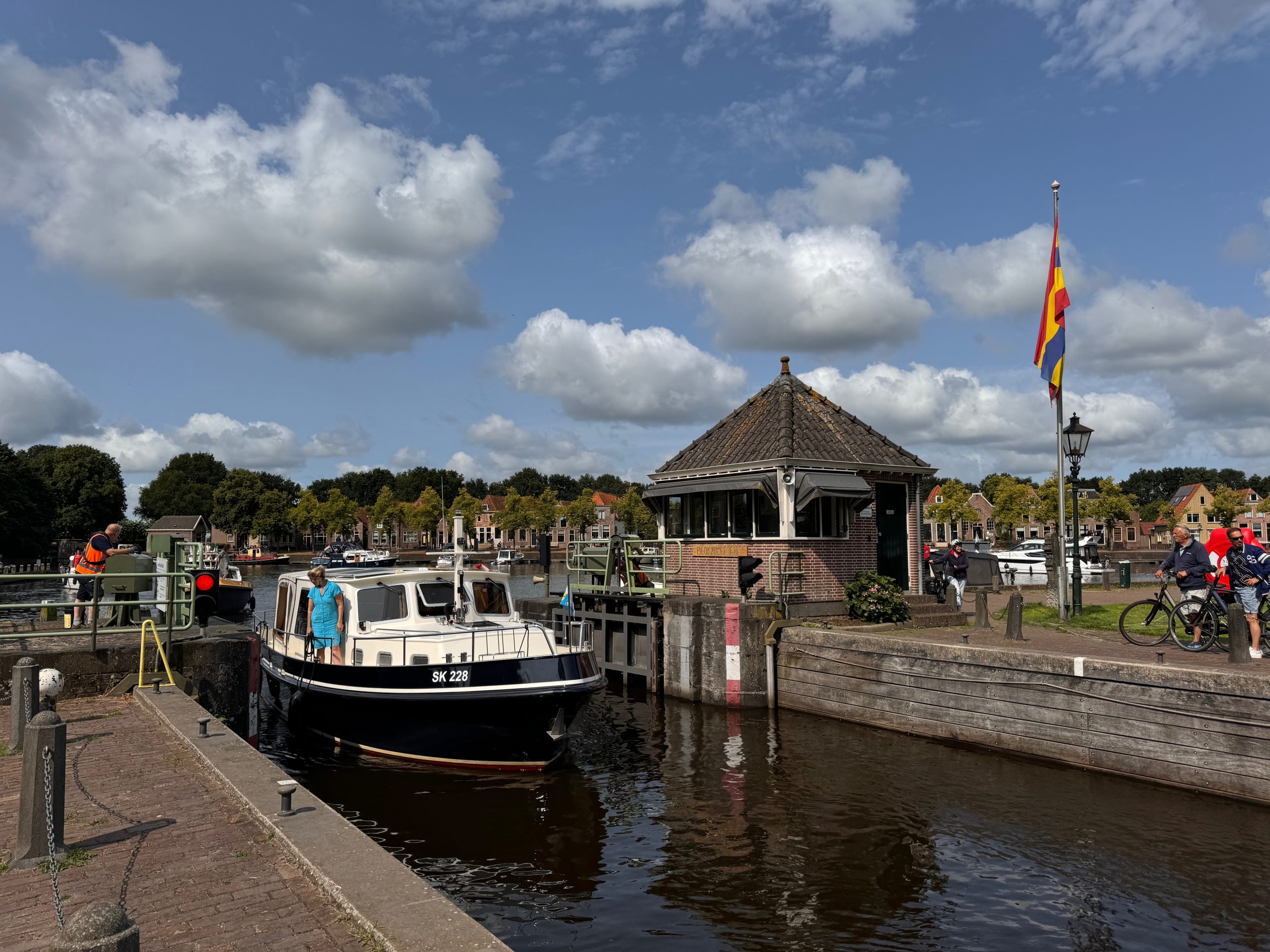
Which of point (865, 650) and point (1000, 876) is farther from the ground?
point (865, 650)

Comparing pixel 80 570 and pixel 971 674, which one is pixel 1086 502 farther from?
pixel 80 570

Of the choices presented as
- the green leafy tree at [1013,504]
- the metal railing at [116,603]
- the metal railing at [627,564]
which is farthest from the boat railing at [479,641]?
the green leafy tree at [1013,504]

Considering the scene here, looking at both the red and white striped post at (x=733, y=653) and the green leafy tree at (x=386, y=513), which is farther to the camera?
the green leafy tree at (x=386, y=513)

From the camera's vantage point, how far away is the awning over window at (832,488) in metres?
19.1

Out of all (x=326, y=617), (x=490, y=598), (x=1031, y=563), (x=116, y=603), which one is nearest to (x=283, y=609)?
(x=326, y=617)

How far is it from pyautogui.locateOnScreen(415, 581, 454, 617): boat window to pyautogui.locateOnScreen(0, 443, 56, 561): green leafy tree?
61.4 metres

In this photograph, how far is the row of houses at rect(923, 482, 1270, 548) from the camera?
97.9 metres

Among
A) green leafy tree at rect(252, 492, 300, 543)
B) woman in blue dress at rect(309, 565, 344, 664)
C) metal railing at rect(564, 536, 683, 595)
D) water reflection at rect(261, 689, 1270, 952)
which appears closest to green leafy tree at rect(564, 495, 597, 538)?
green leafy tree at rect(252, 492, 300, 543)

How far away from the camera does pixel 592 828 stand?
36.9 feet

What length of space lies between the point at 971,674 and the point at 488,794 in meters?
8.22

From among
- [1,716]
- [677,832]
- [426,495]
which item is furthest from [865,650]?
[426,495]

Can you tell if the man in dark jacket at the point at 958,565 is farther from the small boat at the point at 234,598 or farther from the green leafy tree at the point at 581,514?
the green leafy tree at the point at 581,514

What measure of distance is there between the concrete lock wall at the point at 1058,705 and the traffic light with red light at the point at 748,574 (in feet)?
5.65

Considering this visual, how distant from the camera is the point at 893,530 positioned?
2180 centimetres
